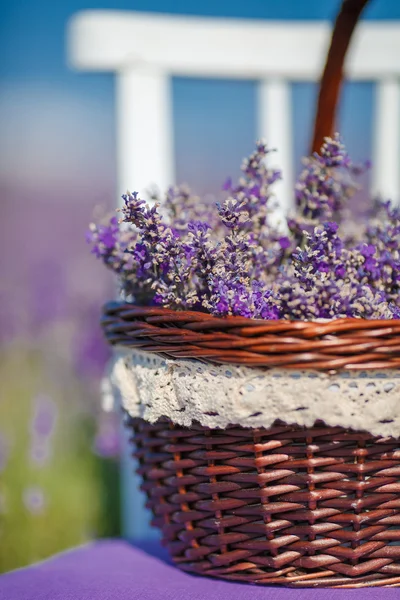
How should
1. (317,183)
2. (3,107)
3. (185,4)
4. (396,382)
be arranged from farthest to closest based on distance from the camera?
(3,107)
(185,4)
(317,183)
(396,382)

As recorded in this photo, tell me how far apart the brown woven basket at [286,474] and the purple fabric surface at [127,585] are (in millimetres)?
20

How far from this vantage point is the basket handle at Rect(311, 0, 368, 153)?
86cm

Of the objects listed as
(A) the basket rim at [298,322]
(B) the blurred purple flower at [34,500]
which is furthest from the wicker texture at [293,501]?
(B) the blurred purple flower at [34,500]

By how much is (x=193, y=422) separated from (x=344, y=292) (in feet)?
0.68

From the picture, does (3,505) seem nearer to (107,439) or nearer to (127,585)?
(107,439)

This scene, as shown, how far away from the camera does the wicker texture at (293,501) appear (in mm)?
655

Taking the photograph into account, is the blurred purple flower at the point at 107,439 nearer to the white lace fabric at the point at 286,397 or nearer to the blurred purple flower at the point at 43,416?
the blurred purple flower at the point at 43,416

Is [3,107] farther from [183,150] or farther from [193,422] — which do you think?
[193,422]

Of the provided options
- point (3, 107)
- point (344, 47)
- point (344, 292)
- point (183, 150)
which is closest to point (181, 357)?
point (344, 292)

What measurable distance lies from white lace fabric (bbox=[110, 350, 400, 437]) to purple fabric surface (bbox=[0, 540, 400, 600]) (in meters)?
0.18

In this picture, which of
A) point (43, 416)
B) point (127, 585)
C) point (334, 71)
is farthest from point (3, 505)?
point (334, 71)

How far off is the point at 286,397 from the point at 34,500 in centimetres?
103

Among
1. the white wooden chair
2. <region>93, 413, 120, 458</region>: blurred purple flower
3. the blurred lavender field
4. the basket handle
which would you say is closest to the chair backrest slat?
the white wooden chair

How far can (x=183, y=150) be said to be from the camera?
225cm
